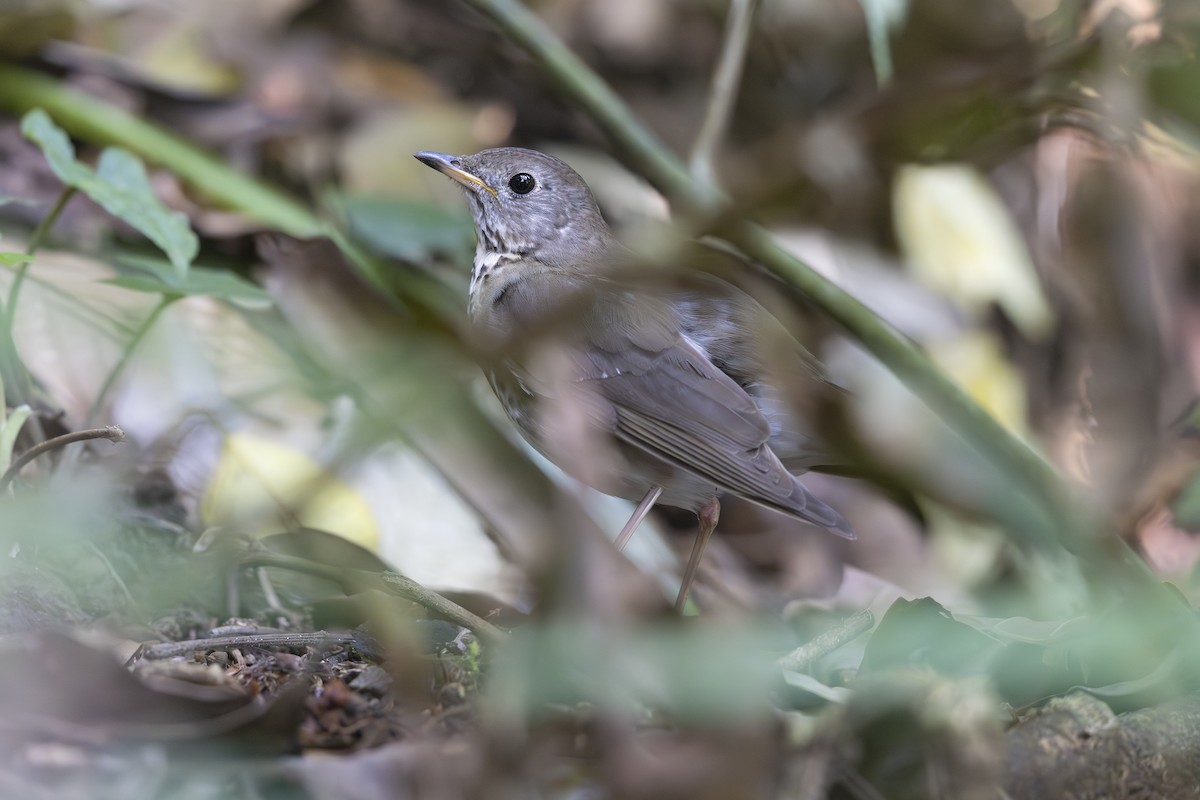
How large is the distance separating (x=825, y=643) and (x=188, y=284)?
4.77 feet

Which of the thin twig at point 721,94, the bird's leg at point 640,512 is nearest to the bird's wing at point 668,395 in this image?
the bird's leg at point 640,512

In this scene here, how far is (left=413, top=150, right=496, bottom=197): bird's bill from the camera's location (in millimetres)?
3078

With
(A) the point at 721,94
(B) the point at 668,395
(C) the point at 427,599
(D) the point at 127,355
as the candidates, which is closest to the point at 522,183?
(A) the point at 721,94

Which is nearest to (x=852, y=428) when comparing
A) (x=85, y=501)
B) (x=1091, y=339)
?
(x=85, y=501)

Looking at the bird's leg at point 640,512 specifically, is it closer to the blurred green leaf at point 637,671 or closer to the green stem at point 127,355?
the green stem at point 127,355

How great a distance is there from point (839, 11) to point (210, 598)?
343 centimetres

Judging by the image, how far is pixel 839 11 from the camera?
464cm

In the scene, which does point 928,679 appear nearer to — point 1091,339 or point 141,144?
point 1091,339

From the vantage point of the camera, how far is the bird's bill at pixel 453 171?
10.1ft

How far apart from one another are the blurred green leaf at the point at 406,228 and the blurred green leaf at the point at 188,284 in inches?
25.9

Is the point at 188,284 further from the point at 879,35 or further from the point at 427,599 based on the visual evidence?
the point at 879,35

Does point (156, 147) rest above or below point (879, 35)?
below

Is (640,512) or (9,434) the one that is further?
(640,512)

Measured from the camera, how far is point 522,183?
3.16m
